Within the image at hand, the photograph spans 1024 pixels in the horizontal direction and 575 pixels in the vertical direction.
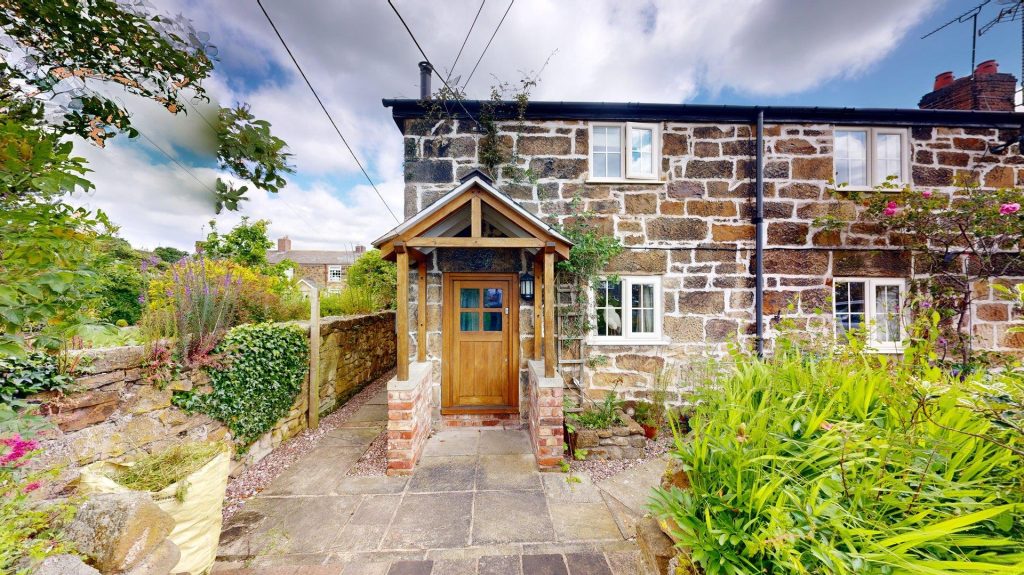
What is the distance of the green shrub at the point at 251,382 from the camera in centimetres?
343

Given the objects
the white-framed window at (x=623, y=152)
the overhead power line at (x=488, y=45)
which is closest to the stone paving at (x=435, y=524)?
the white-framed window at (x=623, y=152)

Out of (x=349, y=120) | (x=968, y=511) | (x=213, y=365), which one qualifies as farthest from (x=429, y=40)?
(x=968, y=511)

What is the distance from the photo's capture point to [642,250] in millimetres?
5164

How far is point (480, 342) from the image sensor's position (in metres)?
5.05

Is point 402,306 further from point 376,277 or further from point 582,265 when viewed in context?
point 376,277

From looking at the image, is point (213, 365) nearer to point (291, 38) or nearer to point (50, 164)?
point (50, 164)

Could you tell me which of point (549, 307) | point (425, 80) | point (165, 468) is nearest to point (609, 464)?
point (549, 307)

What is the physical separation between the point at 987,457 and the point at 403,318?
4247mm

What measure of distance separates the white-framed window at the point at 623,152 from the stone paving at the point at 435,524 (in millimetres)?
4337

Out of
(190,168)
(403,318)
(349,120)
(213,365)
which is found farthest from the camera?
(349,120)

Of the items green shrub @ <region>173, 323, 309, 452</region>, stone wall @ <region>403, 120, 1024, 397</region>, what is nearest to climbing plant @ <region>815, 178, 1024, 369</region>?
stone wall @ <region>403, 120, 1024, 397</region>

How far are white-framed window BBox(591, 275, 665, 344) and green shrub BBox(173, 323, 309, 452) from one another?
435cm

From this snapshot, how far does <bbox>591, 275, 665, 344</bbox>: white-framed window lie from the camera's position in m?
5.16

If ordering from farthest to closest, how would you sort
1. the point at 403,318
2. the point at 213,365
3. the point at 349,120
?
the point at 349,120 → the point at 403,318 → the point at 213,365
